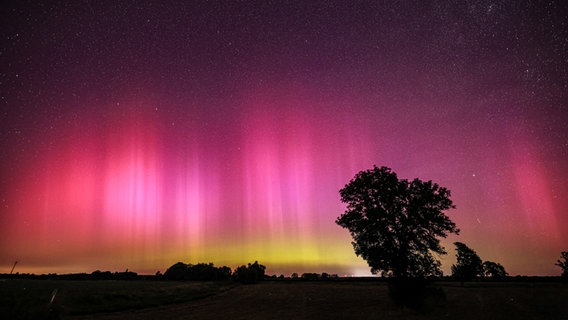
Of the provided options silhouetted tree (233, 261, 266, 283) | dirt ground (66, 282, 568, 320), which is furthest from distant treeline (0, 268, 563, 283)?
dirt ground (66, 282, 568, 320)

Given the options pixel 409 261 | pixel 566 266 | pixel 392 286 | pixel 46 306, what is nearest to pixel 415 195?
pixel 409 261

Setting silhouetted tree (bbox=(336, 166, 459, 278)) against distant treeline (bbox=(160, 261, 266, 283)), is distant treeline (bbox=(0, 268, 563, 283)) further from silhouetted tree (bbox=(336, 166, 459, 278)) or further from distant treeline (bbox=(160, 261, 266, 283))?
silhouetted tree (bbox=(336, 166, 459, 278))

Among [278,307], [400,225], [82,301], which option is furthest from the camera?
[82,301]

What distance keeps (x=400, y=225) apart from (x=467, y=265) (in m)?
43.9

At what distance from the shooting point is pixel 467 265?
63438 millimetres

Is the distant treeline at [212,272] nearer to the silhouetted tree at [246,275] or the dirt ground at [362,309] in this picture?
the silhouetted tree at [246,275]

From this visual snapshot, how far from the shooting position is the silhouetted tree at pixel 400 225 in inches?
1204

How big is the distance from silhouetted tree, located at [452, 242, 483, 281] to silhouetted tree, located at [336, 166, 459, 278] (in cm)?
3934

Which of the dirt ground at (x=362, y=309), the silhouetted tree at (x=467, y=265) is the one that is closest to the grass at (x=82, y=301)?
the dirt ground at (x=362, y=309)

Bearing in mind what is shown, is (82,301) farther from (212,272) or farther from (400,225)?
(212,272)

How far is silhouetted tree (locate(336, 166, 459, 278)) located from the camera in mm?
30578

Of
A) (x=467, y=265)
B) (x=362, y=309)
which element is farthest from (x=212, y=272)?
(x=362, y=309)

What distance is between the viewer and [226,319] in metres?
31.8

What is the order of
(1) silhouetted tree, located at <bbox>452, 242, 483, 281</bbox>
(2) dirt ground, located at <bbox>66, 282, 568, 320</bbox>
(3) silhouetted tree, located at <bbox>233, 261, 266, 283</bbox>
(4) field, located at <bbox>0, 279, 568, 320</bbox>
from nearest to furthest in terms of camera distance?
1. (4) field, located at <bbox>0, 279, 568, 320</bbox>
2. (2) dirt ground, located at <bbox>66, 282, 568, 320</bbox>
3. (1) silhouetted tree, located at <bbox>452, 242, 483, 281</bbox>
4. (3) silhouetted tree, located at <bbox>233, 261, 266, 283</bbox>
